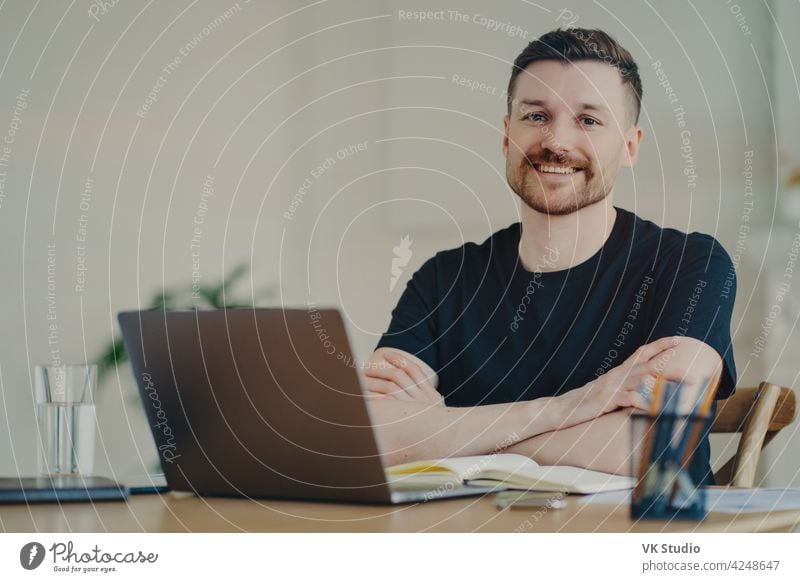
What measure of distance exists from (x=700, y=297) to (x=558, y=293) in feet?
0.73

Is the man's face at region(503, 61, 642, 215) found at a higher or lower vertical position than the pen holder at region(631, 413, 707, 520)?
higher

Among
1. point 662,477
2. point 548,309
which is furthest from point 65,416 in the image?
point 548,309

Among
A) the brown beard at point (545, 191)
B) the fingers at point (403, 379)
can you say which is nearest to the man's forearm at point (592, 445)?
the fingers at point (403, 379)

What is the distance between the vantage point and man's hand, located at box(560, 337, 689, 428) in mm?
1184

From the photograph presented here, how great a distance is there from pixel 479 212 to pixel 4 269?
2.75 ft

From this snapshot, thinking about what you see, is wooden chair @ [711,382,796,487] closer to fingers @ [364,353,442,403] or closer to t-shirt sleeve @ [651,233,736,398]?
t-shirt sleeve @ [651,233,736,398]

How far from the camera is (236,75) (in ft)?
5.41

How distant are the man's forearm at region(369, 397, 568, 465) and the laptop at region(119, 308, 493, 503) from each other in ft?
1.26

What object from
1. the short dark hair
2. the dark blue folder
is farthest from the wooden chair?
the dark blue folder

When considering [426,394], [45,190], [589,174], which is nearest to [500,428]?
[426,394]

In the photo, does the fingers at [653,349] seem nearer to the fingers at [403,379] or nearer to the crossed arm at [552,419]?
the crossed arm at [552,419]

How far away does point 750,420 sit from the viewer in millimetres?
1303

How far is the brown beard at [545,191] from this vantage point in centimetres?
149
